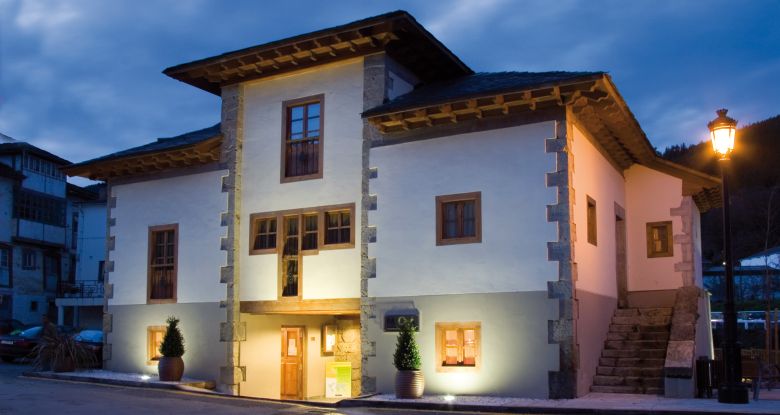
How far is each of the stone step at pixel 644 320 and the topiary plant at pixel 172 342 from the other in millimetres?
9710

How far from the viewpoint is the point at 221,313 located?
19312mm

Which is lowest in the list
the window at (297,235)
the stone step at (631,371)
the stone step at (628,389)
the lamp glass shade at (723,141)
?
the stone step at (628,389)

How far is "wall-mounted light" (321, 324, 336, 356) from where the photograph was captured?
21797 millimetres

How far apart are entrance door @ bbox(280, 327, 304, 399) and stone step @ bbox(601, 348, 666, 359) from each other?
7.82m

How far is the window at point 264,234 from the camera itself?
1897cm

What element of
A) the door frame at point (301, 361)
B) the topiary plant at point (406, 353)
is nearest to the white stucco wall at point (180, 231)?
the door frame at point (301, 361)

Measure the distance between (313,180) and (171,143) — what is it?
14.9 ft

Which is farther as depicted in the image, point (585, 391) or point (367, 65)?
point (367, 65)

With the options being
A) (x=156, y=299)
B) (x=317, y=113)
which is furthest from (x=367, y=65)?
(x=156, y=299)

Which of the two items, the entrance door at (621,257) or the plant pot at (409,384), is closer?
the plant pot at (409,384)

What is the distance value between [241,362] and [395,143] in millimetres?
6273

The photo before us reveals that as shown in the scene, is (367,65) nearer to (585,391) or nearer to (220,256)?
(220,256)

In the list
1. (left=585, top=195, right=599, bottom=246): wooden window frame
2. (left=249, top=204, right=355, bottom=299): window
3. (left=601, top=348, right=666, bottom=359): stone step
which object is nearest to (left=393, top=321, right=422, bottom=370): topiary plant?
(left=249, top=204, right=355, bottom=299): window

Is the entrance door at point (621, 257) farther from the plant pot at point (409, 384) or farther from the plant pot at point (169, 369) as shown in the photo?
the plant pot at point (169, 369)
